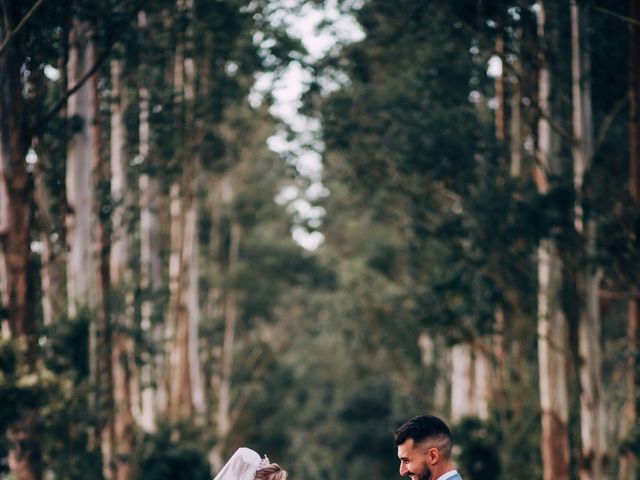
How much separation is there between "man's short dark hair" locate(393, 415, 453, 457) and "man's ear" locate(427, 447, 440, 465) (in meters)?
0.02

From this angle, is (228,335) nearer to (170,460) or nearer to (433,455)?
(170,460)

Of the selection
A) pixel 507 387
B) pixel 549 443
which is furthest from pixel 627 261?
pixel 507 387

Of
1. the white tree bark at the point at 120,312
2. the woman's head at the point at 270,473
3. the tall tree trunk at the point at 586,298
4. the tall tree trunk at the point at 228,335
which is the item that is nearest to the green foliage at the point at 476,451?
the tall tree trunk at the point at 586,298

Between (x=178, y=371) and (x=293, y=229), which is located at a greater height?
(x=293, y=229)

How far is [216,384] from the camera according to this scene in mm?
36344

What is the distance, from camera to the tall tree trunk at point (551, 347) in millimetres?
14656

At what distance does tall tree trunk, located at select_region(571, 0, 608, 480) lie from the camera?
13484 mm

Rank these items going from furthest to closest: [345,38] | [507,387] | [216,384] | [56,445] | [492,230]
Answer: [216,384]
[345,38]
[507,387]
[492,230]
[56,445]

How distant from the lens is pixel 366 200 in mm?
23234

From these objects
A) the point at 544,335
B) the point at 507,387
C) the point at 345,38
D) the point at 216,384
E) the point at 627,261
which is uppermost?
the point at 345,38

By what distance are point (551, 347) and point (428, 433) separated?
1008cm

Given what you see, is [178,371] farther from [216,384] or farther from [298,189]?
[298,189]

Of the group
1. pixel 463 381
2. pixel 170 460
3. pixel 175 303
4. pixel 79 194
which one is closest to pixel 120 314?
pixel 79 194

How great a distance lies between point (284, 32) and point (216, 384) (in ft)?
66.1
